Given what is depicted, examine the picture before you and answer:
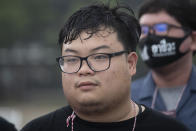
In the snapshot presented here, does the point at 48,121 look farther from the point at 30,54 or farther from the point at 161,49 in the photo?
the point at 30,54

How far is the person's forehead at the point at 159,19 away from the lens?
554 centimetres

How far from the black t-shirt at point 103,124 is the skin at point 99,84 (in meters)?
0.05

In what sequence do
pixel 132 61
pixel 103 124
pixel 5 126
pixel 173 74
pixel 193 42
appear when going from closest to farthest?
pixel 103 124 → pixel 132 61 → pixel 5 126 → pixel 173 74 → pixel 193 42

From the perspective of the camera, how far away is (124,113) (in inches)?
147

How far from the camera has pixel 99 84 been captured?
3.53 meters

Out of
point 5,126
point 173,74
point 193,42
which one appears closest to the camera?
point 5,126

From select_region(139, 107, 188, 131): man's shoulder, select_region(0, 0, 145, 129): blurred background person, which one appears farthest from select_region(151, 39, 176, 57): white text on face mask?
select_region(0, 0, 145, 129): blurred background person

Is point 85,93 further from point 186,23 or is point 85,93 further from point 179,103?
point 186,23

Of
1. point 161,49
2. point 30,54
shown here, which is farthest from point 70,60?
point 30,54

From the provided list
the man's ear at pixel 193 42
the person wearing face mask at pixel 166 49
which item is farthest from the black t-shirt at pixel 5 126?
the man's ear at pixel 193 42

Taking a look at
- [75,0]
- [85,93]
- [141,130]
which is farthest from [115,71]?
[75,0]

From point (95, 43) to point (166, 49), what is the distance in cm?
215

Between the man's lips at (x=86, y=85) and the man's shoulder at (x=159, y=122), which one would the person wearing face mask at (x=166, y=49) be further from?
the man's lips at (x=86, y=85)

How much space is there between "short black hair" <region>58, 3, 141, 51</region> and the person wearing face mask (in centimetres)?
166
